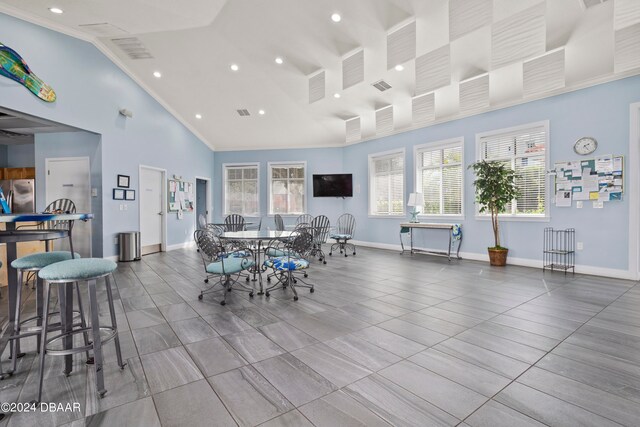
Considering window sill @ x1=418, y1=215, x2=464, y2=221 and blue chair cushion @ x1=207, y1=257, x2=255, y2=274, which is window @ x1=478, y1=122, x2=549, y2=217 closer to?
window sill @ x1=418, y1=215, x2=464, y2=221

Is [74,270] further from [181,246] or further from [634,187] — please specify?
[181,246]

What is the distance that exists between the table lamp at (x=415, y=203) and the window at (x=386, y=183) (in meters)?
0.62

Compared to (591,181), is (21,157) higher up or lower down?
higher up

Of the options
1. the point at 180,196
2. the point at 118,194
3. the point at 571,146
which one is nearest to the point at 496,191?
the point at 571,146


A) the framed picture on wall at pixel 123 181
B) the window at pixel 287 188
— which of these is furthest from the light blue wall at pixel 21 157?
the window at pixel 287 188

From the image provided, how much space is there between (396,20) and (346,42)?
3.12 ft

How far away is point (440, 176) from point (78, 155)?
7.79m

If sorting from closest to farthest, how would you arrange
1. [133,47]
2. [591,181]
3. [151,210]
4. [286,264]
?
[286,264]
[591,181]
[133,47]
[151,210]

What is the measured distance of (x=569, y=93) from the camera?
4902 mm

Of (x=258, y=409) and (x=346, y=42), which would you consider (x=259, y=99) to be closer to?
(x=346, y=42)

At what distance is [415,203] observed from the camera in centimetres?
684

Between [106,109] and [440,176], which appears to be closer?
[106,109]

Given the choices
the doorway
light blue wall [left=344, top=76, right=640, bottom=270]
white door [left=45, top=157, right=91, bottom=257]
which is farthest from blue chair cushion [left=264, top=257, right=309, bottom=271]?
the doorway

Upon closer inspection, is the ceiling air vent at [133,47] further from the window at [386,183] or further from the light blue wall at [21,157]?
the window at [386,183]
